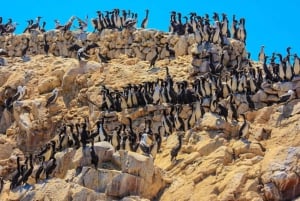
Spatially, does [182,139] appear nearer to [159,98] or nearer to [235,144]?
[235,144]

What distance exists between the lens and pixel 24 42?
5519 cm

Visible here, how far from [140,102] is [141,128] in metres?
1.54

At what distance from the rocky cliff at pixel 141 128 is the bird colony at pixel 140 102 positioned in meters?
0.07

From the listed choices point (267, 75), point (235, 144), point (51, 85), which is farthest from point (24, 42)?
point (235, 144)

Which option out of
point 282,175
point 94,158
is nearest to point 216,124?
point 282,175

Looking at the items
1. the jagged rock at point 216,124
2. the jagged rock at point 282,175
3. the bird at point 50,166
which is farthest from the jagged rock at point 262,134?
the bird at point 50,166

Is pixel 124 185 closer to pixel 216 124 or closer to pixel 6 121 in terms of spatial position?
pixel 216 124

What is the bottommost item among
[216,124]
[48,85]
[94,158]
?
[94,158]

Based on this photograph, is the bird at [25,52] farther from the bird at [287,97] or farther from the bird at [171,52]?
the bird at [287,97]

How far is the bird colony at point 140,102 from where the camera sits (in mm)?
32438

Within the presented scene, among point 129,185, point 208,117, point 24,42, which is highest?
point 24,42

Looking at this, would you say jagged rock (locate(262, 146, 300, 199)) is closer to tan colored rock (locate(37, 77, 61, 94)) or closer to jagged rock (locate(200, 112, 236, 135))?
jagged rock (locate(200, 112, 236, 135))

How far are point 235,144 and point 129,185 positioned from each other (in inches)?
197

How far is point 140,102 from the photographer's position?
40625mm
